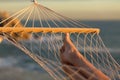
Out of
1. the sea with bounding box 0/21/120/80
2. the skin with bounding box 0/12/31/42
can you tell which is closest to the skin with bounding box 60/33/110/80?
the skin with bounding box 0/12/31/42

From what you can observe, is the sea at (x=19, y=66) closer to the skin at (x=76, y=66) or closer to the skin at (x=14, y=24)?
the skin at (x=14, y=24)

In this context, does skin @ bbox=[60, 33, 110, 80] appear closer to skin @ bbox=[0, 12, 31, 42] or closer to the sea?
skin @ bbox=[0, 12, 31, 42]

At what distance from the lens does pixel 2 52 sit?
3628cm

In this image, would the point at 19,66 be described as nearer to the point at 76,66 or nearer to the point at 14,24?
the point at 14,24

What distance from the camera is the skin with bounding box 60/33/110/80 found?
10.4 metres

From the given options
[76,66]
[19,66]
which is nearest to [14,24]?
[19,66]

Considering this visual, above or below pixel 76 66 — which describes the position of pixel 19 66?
below

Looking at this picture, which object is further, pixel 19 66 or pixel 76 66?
pixel 19 66

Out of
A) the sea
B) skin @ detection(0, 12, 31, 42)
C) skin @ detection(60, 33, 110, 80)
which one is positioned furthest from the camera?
the sea

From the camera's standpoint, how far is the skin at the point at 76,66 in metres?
10.4

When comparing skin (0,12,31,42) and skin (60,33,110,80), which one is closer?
skin (60,33,110,80)

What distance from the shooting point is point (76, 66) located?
35.7 feet

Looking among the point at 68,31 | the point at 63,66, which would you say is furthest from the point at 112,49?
the point at 63,66

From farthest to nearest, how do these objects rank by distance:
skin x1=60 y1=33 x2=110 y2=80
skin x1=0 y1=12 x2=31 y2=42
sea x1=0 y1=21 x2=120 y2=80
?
sea x1=0 y1=21 x2=120 y2=80 → skin x1=0 y1=12 x2=31 y2=42 → skin x1=60 y1=33 x2=110 y2=80
